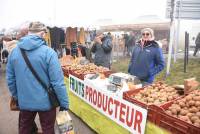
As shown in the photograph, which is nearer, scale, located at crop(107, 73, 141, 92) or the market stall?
the market stall

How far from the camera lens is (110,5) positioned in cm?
2233

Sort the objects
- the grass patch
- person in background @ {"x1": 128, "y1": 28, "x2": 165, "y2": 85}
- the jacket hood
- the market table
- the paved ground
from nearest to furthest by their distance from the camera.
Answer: the jacket hood, the market table, person in background @ {"x1": 128, "y1": 28, "x2": 165, "y2": 85}, the paved ground, the grass patch

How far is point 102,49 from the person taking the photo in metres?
6.77

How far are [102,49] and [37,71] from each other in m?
4.05

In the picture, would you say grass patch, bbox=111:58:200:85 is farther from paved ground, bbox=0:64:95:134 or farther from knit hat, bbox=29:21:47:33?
knit hat, bbox=29:21:47:33

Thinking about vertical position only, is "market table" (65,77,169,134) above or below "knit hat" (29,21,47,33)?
below

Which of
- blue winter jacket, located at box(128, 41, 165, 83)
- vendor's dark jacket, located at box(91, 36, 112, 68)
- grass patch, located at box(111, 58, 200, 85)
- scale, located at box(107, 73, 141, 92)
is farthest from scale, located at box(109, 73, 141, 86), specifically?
grass patch, located at box(111, 58, 200, 85)

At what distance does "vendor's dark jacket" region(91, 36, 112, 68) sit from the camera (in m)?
6.68

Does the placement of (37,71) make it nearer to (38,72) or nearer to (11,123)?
(38,72)

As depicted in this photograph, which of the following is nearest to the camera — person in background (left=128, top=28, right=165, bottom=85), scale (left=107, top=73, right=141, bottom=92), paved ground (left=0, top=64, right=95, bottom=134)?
scale (left=107, top=73, right=141, bottom=92)

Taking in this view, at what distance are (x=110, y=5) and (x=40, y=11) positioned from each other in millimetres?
7646

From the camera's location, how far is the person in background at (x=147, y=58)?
14.6 ft

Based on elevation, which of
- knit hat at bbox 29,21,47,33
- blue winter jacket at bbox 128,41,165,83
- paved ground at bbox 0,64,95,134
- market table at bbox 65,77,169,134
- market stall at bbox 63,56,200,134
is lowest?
paved ground at bbox 0,64,95,134

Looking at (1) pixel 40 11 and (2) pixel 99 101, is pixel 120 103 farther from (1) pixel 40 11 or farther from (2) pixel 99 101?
(1) pixel 40 11
